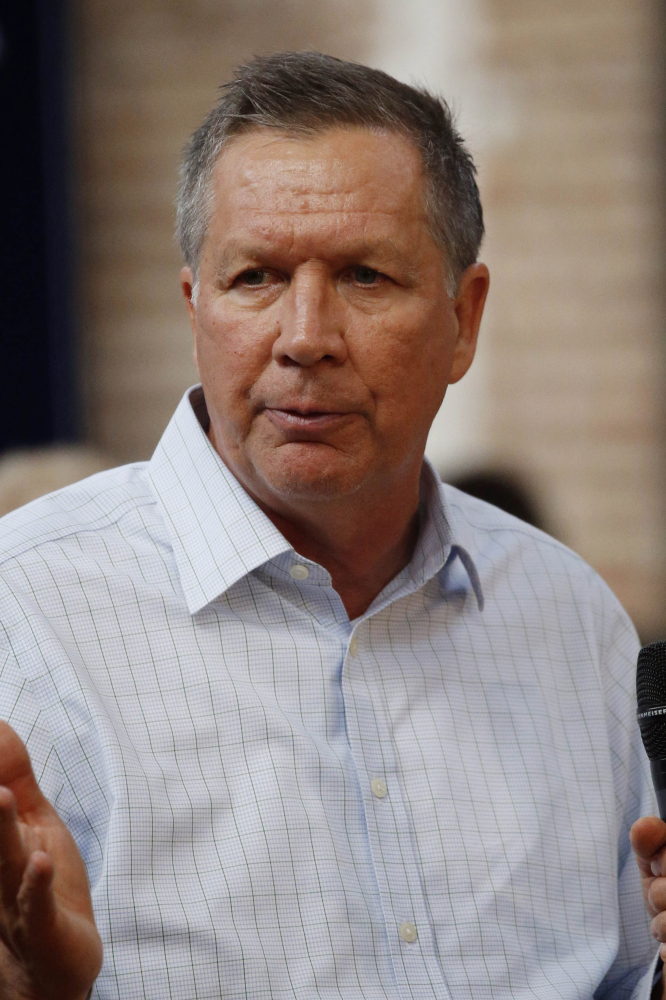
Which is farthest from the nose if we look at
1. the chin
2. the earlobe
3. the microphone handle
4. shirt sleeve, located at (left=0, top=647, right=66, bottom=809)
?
the microphone handle

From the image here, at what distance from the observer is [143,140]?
151 inches

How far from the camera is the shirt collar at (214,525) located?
143 cm

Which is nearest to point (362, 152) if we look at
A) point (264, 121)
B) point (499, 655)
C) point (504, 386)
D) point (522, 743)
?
point (264, 121)

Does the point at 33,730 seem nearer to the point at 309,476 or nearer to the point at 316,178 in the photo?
the point at 309,476

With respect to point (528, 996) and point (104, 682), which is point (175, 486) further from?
point (528, 996)

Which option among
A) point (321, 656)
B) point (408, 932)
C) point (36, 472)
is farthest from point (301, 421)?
point (36, 472)

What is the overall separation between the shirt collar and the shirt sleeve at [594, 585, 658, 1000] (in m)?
0.26

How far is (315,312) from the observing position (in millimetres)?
1433

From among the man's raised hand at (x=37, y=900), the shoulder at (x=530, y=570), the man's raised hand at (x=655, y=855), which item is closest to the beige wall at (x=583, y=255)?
the shoulder at (x=530, y=570)

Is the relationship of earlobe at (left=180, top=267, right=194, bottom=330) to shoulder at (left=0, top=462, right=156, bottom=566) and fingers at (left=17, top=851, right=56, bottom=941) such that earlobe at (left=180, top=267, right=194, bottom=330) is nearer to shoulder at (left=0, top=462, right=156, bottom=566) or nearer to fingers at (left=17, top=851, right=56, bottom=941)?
shoulder at (left=0, top=462, right=156, bottom=566)

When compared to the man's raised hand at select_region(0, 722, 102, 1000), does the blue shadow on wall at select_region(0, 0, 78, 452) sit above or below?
above

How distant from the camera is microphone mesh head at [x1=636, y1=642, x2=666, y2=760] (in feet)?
3.90

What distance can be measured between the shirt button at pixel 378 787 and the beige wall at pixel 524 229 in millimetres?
2338

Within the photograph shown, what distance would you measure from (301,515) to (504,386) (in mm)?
2328
